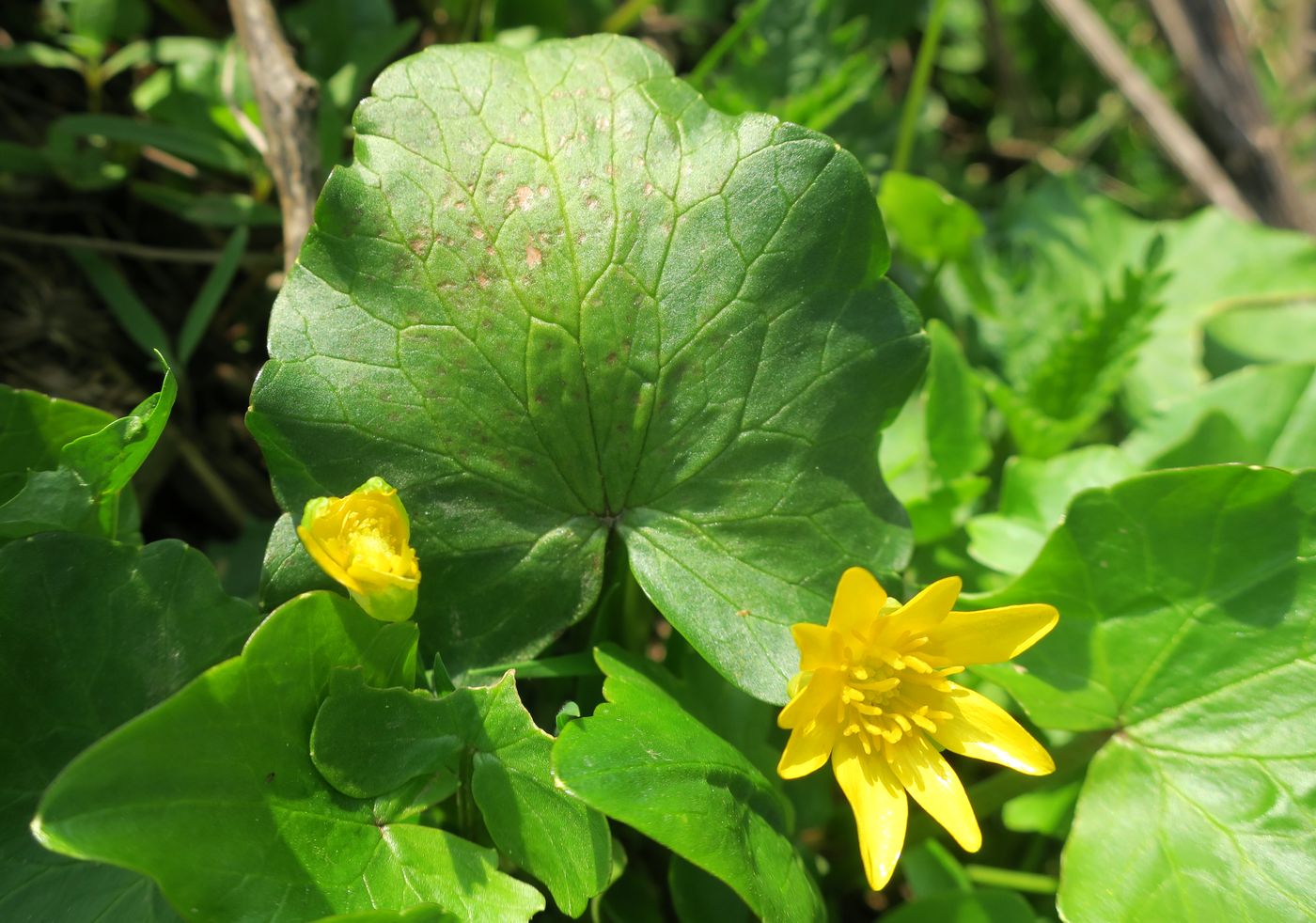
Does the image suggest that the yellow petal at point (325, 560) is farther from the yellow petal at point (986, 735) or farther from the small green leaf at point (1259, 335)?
the small green leaf at point (1259, 335)

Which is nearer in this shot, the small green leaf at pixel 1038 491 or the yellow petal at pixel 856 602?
the yellow petal at pixel 856 602

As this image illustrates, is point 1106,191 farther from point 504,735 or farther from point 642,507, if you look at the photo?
point 504,735

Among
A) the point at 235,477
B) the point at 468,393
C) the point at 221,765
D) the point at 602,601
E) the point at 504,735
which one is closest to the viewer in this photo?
the point at 221,765

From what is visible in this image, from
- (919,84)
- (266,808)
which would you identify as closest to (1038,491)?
(919,84)

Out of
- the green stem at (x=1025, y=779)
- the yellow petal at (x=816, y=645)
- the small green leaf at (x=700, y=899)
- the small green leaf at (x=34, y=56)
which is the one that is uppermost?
the small green leaf at (x=34, y=56)

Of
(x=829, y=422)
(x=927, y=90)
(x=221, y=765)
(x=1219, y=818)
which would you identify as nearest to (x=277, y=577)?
(x=221, y=765)

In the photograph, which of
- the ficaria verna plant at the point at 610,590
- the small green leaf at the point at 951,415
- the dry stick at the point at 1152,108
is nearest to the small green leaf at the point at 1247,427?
the small green leaf at the point at 951,415
